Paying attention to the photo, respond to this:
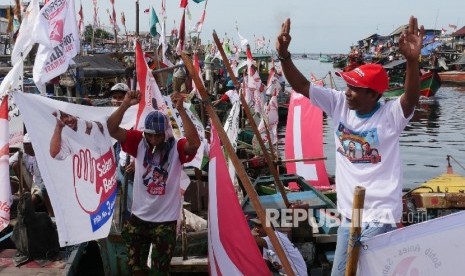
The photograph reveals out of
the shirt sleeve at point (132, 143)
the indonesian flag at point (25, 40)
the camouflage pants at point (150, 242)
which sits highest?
the indonesian flag at point (25, 40)

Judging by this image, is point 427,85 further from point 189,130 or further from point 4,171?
point 4,171

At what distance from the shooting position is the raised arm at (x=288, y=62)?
3889 mm

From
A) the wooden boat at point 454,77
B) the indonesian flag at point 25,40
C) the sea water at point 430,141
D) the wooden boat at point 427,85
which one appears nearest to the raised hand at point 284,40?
the indonesian flag at point 25,40

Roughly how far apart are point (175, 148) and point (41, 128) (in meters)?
1.25

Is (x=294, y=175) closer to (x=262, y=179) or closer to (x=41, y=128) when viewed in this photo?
(x=262, y=179)

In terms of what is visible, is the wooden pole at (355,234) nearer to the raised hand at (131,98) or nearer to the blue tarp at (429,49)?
the raised hand at (131,98)

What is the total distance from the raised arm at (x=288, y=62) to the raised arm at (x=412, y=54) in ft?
2.69

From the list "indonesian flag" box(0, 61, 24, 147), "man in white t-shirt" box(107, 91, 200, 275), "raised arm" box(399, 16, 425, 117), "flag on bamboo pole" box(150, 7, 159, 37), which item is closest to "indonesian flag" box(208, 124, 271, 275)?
"man in white t-shirt" box(107, 91, 200, 275)

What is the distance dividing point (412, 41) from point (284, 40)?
3.33 feet

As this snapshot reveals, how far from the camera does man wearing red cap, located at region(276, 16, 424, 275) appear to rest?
333cm

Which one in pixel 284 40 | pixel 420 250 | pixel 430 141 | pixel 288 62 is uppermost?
pixel 284 40

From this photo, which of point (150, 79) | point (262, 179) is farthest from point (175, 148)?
point (262, 179)

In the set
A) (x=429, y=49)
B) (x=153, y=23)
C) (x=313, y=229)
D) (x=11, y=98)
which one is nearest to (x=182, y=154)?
(x=11, y=98)

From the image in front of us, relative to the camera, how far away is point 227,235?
4242 mm
